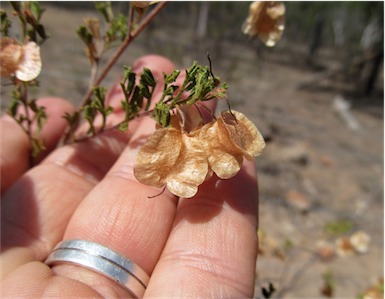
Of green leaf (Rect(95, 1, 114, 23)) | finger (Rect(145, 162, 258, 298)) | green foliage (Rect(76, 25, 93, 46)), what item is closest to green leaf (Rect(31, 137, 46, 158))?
green foliage (Rect(76, 25, 93, 46))

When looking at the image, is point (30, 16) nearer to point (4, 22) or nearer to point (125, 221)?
point (4, 22)

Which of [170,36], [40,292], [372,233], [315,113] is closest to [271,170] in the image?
[372,233]

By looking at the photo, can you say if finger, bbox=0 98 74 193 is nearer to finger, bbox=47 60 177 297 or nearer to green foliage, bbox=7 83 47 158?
green foliage, bbox=7 83 47 158

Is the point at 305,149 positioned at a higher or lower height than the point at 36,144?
lower

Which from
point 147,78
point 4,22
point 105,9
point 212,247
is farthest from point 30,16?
point 212,247

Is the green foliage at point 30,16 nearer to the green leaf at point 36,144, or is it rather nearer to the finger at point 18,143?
the green leaf at point 36,144

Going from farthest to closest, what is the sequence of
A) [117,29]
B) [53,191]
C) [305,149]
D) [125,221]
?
[305,149] → [53,191] → [117,29] → [125,221]
